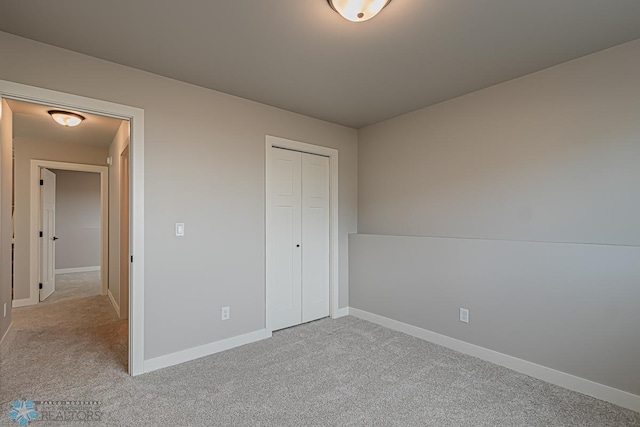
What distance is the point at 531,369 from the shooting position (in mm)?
2426

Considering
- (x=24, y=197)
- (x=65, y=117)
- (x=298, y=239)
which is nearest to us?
(x=65, y=117)

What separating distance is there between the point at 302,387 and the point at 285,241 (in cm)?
163

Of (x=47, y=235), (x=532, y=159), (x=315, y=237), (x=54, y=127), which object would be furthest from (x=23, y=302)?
(x=532, y=159)

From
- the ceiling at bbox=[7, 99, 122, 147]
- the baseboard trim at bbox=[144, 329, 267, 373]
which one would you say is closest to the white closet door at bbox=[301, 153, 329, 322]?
the baseboard trim at bbox=[144, 329, 267, 373]

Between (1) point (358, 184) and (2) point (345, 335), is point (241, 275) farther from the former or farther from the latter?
(1) point (358, 184)

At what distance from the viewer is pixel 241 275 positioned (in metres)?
3.08

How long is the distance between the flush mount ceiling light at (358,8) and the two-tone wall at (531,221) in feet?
5.66

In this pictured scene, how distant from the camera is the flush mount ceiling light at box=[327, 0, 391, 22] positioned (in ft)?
5.36

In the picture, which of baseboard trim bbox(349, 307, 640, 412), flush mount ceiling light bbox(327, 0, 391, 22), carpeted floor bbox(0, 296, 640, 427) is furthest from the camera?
baseboard trim bbox(349, 307, 640, 412)

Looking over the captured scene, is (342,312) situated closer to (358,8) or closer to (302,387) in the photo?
(302,387)

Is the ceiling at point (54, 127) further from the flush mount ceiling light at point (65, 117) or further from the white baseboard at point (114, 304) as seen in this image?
the white baseboard at point (114, 304)

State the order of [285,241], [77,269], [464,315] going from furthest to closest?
1. [77,269]
2. [285,241]
3. [464,315]

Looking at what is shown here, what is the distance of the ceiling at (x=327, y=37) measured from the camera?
5.83ft

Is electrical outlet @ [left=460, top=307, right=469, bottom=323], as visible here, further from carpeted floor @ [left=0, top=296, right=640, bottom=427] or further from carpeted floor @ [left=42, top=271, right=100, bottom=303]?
carpeted floor @ [left=42, top=271, right=100, bottom=303]
